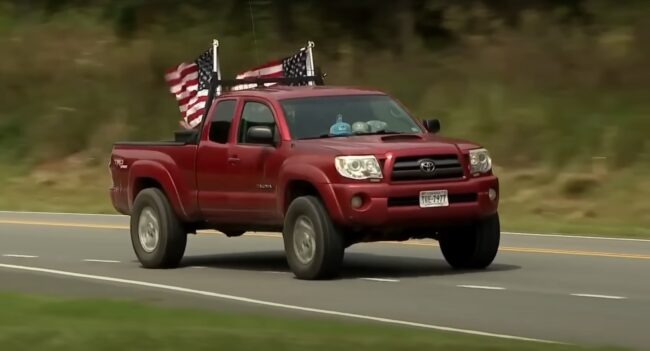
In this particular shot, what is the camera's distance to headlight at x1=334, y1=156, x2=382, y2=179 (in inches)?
596

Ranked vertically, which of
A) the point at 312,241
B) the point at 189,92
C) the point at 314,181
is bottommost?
the point at 312,241

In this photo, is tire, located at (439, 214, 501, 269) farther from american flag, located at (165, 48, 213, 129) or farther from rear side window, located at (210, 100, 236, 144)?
american flag, located at (165, 48, 213, 129)

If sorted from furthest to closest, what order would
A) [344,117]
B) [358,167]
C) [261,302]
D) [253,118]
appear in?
[253,118], [344,117], [358,167], [261,302]

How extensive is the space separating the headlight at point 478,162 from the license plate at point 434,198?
1.67 ft

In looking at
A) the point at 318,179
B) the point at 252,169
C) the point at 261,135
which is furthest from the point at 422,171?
the point at 252,169

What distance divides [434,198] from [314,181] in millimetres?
1177

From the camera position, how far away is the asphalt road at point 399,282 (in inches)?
493

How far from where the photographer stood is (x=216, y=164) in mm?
16891

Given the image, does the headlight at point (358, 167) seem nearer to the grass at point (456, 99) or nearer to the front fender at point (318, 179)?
the front fender at point (318, 179)

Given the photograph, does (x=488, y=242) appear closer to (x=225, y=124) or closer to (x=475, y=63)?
(x=225, y=124)

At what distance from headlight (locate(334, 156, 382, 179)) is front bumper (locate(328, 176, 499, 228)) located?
97 millimetres

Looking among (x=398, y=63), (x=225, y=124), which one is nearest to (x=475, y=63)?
(x=398, y=63)

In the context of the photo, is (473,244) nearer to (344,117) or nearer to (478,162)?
(478,162)

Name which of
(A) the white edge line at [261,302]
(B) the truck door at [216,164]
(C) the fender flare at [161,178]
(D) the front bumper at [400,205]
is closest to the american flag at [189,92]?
(C) the fender flare at [161,178]
